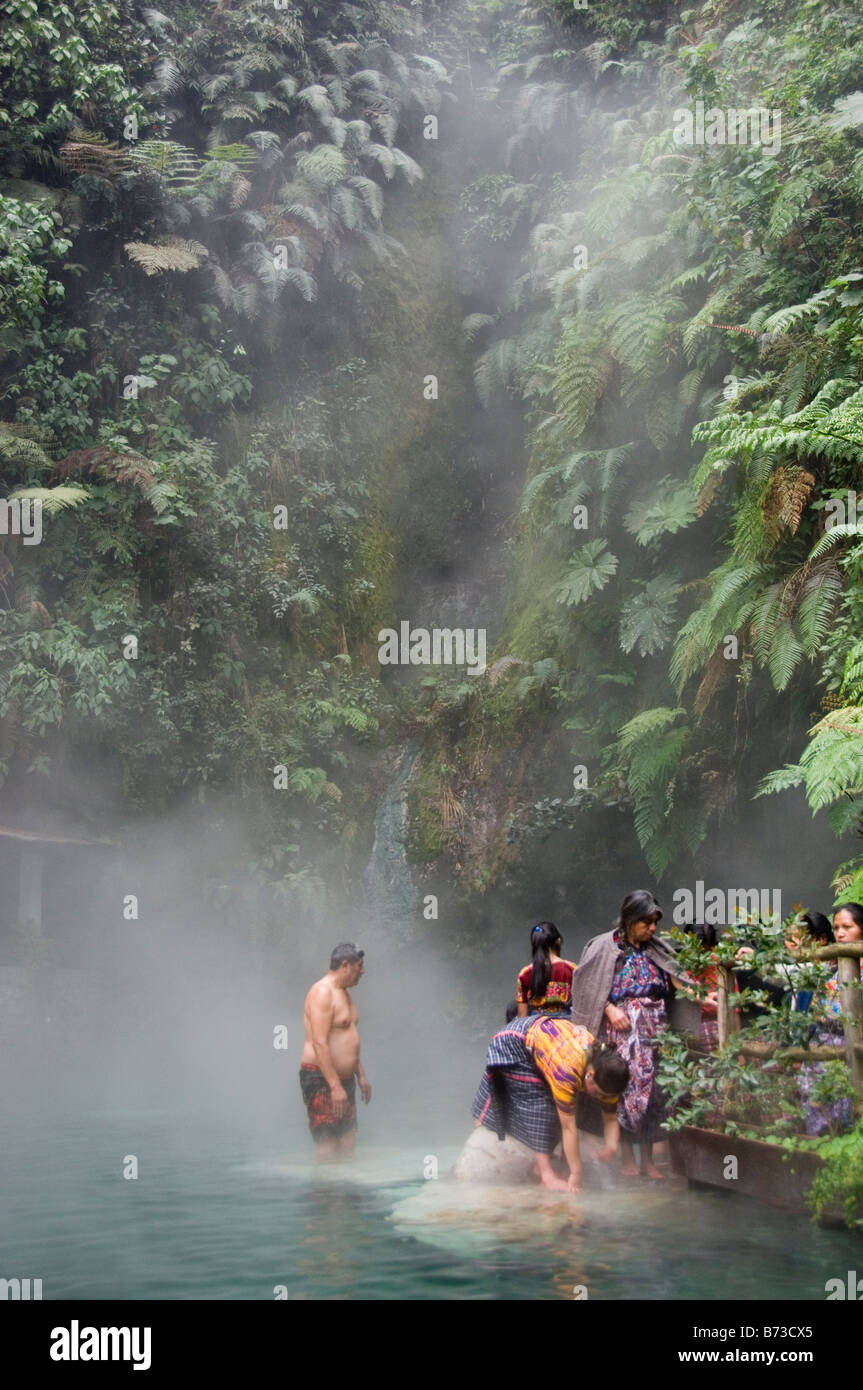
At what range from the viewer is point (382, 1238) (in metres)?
5.76

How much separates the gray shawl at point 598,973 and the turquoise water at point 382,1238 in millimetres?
979

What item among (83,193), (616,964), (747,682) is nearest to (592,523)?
(747,682)

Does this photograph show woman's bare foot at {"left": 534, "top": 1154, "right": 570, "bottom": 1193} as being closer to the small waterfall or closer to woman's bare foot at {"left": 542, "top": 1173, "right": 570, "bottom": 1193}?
woman's bare foot at {"left": 542, "top": 1173, "right": 570, "bottom": 1193}

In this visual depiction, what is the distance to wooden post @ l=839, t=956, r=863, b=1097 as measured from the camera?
5.52 m

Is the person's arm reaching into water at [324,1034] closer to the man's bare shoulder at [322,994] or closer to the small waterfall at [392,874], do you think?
the man's bare shoulder at [322,994]

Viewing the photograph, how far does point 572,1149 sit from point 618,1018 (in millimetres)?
756

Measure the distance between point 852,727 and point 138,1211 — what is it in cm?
522

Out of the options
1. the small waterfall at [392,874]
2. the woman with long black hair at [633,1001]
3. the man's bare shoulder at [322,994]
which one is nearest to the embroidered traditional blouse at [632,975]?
the woman with long black hair at [633,1001]

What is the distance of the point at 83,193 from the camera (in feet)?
51.8

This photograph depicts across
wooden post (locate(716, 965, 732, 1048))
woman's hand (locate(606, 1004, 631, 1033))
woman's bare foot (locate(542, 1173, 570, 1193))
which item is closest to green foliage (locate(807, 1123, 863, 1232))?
wooden post (locate(716, 965, 732, 1048))

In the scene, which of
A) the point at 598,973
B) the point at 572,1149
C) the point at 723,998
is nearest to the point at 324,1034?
the point at 572,1149

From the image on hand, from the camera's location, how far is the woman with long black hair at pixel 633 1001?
6457 mm

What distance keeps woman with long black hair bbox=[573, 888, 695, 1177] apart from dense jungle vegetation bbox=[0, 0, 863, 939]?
56.8 inches

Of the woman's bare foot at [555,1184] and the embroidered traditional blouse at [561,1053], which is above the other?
the embroidered traditional blouse at [561,1053]
